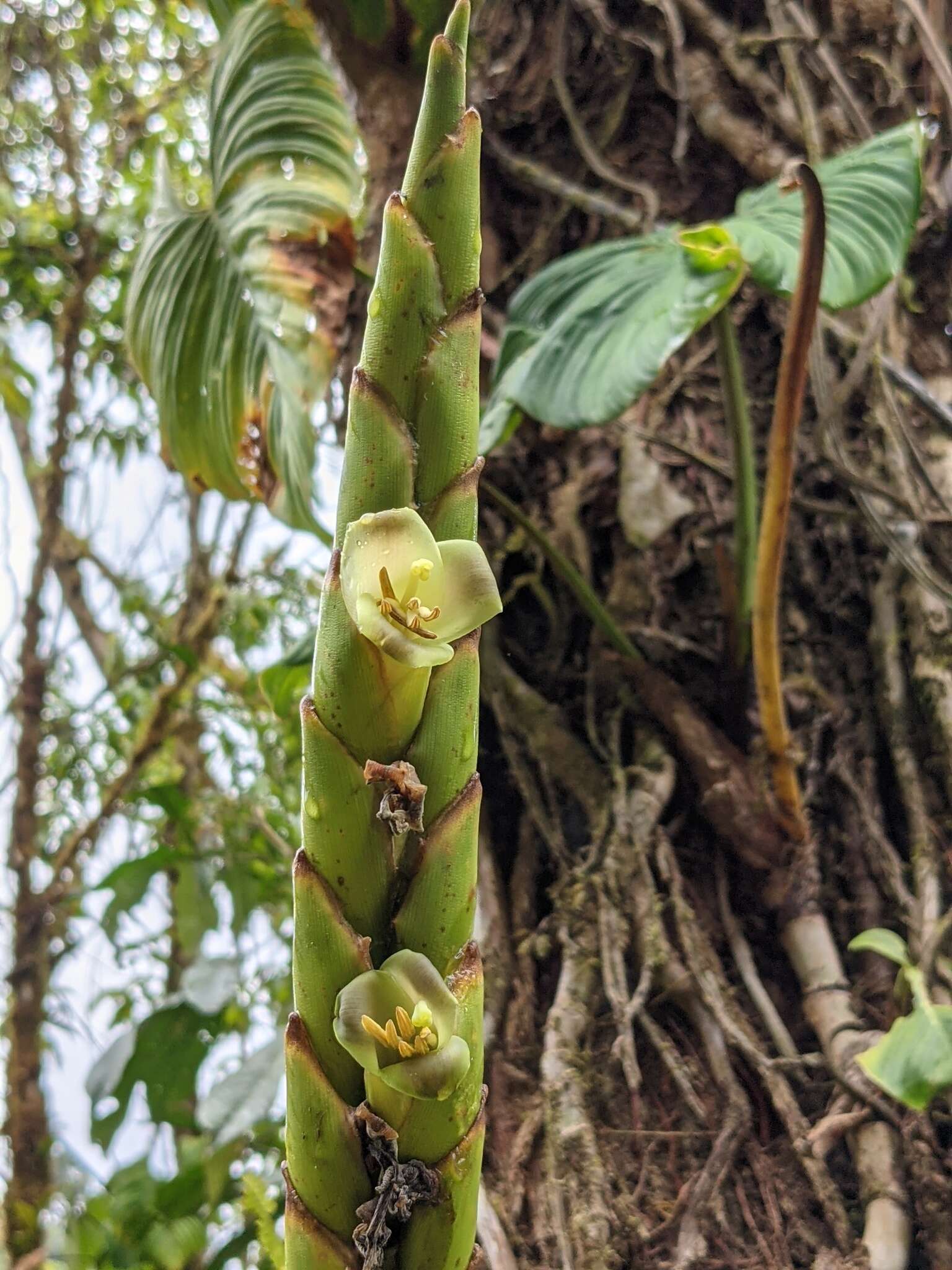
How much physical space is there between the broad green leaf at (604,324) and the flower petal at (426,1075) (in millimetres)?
506

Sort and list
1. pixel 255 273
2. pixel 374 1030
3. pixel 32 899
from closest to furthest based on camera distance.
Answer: pixel 374 1030, pixel 255 273, pixel 32 899

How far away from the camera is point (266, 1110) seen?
3.44 feet

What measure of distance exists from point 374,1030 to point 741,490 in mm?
633

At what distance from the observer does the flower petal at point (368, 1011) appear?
1.22 feet

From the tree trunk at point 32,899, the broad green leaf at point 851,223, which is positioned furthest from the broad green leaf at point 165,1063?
the broad green leaf at point 851,223

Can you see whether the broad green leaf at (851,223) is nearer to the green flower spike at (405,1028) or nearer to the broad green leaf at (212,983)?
the green flower spike at (405,1028)

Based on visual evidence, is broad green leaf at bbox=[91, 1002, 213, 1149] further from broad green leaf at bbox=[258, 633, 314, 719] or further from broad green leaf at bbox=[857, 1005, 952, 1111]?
broad green leaf at bbox=[857, 1005, 952, 1111]

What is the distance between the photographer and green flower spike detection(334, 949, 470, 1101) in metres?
0.37

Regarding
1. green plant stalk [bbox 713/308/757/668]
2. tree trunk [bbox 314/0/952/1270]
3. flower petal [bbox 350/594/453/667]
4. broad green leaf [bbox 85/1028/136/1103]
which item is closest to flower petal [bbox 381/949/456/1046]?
flower petal [bbox 350/594/453/667]

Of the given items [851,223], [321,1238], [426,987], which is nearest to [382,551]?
[426,987]

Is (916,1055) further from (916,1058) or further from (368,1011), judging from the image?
(368,1011)

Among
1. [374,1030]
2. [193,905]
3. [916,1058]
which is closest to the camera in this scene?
[374,1030]

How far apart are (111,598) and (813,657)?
2.25 m

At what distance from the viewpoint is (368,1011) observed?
37 centimetres
